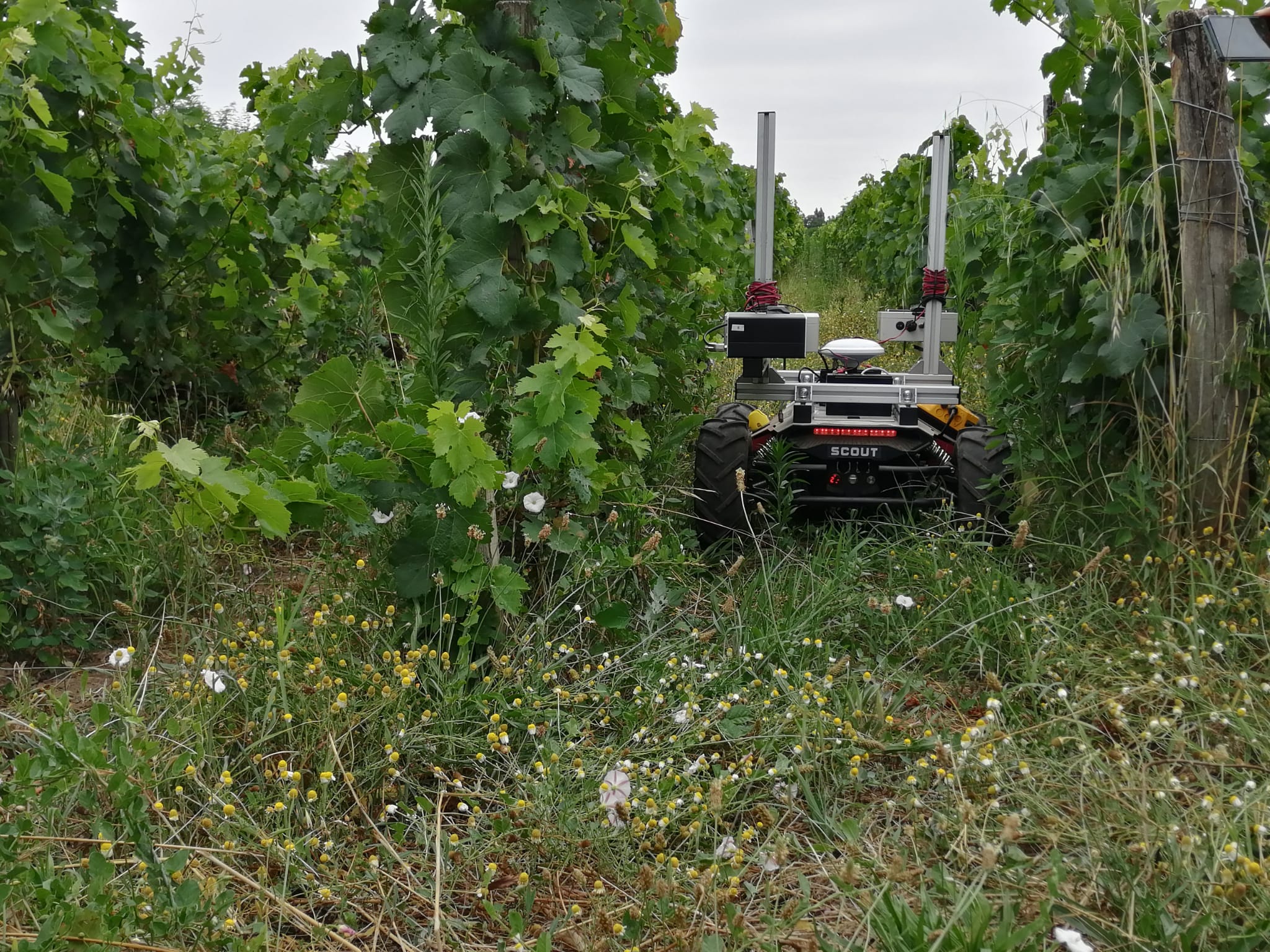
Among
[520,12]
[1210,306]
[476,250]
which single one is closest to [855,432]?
[1210,306]

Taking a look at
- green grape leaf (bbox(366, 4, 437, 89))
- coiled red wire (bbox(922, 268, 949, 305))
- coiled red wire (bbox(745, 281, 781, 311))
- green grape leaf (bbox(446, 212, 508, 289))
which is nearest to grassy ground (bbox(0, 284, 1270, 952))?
green grape leaf (bbox(446, 212, 508, 289))

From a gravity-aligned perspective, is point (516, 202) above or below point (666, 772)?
above

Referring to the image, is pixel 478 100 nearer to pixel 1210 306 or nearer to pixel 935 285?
pixel 1210 306

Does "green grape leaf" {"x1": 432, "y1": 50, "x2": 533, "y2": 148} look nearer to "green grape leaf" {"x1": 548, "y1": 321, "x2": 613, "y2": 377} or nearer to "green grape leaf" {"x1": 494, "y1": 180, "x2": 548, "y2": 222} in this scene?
"green grape leaf" {"x1": 494, "y1": 180, "x2": 548, "y2": 222}

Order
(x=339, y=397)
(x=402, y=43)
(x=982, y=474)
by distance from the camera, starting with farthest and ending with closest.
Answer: (x=982, y=474), (x=402, y=43), (x=339, y=397)

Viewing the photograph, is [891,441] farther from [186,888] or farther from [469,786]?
[186,888]

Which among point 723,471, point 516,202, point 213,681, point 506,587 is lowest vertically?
point 213,681

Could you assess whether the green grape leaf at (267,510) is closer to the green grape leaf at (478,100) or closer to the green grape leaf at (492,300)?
the green grape leaf at (492,300)

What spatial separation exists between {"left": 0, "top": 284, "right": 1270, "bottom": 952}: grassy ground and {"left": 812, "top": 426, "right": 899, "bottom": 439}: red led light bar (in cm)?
102

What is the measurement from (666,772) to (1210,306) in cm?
234

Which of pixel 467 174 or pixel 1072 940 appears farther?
pixel 467 174

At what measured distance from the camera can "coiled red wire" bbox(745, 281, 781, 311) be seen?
548 centimetres

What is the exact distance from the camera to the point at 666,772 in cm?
279

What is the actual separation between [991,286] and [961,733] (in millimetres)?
2480
